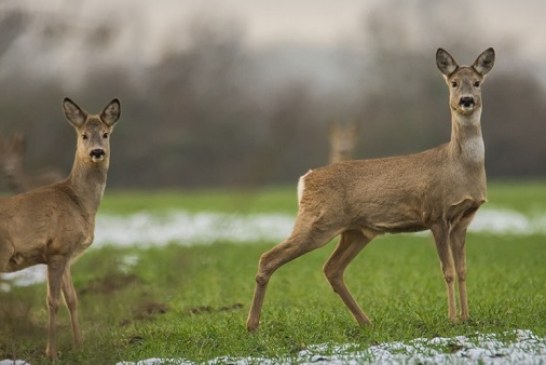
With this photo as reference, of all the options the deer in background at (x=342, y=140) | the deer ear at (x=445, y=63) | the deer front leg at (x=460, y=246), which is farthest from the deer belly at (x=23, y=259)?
the deer in background at (x=342, y=140)

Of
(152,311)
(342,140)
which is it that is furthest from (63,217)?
(342,140)

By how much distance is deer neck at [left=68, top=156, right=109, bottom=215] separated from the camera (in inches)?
332

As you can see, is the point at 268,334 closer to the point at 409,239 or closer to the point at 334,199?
the point at 334,199

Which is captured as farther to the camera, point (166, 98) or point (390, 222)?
point (390, 222)

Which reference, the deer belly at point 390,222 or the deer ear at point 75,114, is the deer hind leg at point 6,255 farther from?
the deer belly at point 390,222

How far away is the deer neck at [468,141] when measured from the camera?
8.56 m

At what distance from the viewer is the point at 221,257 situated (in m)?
15.6

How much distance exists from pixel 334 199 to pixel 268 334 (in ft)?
4.02

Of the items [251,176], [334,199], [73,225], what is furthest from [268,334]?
[251,176]

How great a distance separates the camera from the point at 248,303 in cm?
1077

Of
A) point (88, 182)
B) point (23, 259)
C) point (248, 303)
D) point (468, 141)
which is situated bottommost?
point (248, 303)

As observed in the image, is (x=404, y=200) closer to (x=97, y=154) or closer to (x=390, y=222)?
(x=390, y=222)

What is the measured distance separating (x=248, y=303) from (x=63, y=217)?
10.5ft

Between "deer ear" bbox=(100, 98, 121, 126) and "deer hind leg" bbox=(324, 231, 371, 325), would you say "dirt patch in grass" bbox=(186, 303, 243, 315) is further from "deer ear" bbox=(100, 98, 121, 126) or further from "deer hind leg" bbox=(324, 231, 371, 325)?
"deer ear" bbox=(100, 98, 121, 126)
